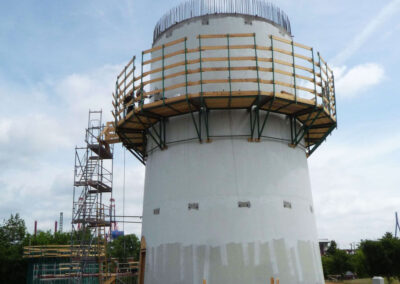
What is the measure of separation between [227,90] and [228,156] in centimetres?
305

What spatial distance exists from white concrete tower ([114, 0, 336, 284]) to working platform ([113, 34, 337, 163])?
61mm

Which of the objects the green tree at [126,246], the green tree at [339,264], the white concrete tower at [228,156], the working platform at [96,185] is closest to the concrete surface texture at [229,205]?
the white concrete tower at [228,156]

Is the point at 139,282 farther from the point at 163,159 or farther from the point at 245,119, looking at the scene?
the point at 245,119

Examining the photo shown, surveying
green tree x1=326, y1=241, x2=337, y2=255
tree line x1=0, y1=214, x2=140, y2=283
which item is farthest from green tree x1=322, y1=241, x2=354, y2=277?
tree line x1=0, y1=214, x2=140, y2=283

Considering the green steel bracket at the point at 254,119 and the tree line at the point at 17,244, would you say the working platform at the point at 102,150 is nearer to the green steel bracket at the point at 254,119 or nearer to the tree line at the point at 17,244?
the tree line at the point at 17,244

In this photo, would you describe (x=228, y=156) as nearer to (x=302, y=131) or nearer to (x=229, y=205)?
(x=229, y=205)

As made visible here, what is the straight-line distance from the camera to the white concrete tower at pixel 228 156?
1659cm

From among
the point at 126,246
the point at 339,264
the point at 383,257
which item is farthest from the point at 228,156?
the point at 126,246

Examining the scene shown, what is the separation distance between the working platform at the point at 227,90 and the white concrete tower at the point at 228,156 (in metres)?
0.06

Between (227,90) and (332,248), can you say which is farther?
(332,248)

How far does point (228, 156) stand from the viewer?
1770 centimetres

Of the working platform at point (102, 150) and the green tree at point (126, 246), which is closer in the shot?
the working platform at point (102, 150)

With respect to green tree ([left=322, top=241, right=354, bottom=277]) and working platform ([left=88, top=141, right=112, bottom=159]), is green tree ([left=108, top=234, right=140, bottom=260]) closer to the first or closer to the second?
green tree ([left=322, top=241, right=354, bottom=277])

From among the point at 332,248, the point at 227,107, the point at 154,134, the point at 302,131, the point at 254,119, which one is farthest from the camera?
the point at 332,248
